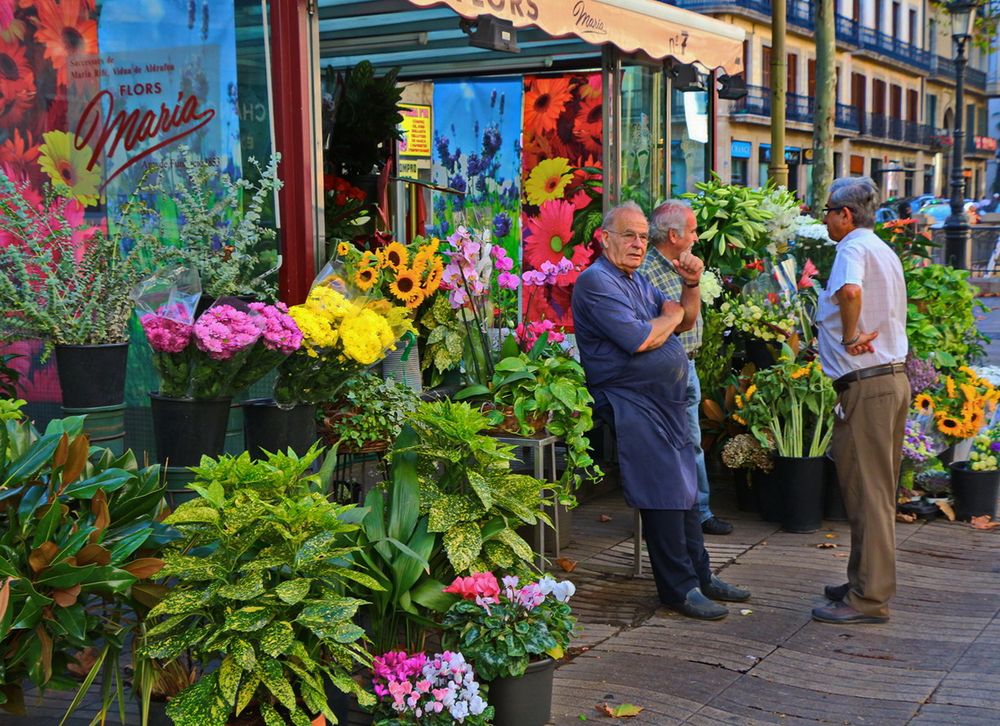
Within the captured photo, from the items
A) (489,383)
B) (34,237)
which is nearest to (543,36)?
(489,383)

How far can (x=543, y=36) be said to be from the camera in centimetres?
772

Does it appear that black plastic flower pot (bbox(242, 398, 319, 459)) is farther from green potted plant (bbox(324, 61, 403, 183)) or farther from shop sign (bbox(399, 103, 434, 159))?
shop sign (bbox(399, 103, 434, 159))

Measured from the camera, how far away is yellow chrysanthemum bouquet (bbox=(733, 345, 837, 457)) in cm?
692

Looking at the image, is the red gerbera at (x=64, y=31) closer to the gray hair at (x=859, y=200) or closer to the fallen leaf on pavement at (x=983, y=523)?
the gray hair at (x=859, y=200)

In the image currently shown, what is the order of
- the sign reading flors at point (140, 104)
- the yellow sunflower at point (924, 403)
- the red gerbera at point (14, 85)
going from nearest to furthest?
the red gerbera at point (14, 85) < the sign reading flors at point (140, 104) < the yellow sunflower at point (924, 403)

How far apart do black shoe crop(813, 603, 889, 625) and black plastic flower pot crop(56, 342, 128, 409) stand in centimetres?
313

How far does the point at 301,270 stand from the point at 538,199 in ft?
11.9

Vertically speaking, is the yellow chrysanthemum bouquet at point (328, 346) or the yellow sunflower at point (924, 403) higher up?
the yellow chrysanthemum bouquet at point (328, 346)

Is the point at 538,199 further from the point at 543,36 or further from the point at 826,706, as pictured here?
the point at 826,706

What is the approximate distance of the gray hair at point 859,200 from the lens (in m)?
5.29

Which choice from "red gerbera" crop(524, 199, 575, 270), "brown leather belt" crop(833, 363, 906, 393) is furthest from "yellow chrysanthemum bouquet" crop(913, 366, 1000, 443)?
"red gerbera" crop(524, 199, 575, 270)

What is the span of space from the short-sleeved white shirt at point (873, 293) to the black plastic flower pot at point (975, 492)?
89.0 inches

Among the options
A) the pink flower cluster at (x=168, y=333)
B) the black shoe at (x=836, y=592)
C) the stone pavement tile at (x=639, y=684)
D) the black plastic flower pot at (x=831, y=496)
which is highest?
the pink flower cluster at (x=168, y=333)

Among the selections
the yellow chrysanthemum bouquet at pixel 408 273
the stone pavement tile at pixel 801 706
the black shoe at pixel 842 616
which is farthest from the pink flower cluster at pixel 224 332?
the black shoe at pixel 842 616
